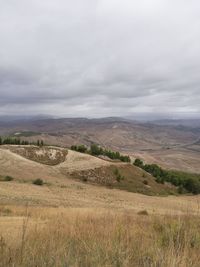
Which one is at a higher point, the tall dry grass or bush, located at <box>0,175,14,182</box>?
the tall dry grass

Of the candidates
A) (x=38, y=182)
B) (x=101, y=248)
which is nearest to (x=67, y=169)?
(x=38, y=182)

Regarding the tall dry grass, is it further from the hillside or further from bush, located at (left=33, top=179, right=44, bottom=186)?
the hillside

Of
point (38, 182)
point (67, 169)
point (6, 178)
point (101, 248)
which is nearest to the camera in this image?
point (101, 248)

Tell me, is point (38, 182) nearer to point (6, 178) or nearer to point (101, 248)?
point (6, 178)

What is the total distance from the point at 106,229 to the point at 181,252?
6.36 feet

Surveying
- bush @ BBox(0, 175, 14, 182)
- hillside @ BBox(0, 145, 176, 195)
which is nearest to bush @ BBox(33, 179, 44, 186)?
hillside @ BBox(0, 145, 176, 195)

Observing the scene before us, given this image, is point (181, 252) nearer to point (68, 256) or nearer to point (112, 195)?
point (68, 256)

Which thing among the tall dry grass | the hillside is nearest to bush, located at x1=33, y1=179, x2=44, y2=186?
the hillside

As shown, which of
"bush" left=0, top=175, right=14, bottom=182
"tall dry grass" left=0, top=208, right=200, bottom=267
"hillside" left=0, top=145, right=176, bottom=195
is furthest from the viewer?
"hillside" left=0, top=145, right=176, bottom=195

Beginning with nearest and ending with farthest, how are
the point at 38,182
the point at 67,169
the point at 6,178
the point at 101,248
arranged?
the point at 101,248 < the point at 38,182 < the point at 6,178 < the point at 67,169

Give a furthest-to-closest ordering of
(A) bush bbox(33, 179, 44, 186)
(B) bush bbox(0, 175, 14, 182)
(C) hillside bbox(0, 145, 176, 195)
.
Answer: (C) hillside bbox(0, 145, 176, 195) < (B) bush bbox(0, 175, 14, 182) < (A) bush bbox(33, 179, 44, 186)

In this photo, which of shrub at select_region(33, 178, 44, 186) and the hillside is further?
the hillside

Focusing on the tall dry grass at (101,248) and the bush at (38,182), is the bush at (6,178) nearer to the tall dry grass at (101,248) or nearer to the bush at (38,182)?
the bush at (38,182)

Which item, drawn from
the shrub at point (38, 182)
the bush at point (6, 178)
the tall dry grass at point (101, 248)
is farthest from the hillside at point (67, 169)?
the tall dry grass at point (101, 248)
